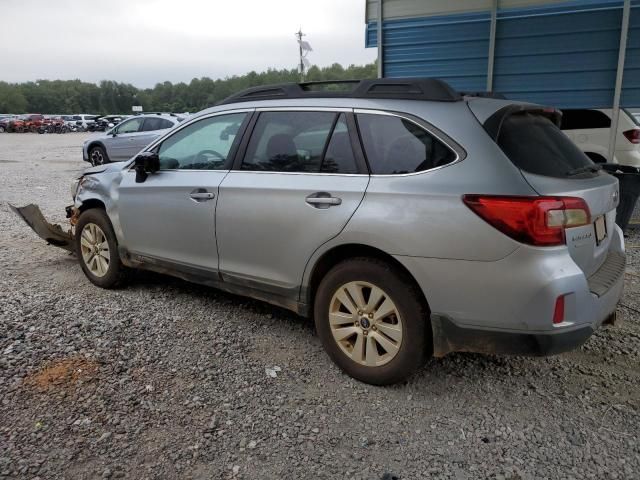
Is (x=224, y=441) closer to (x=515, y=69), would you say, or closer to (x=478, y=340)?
(x=478, y=340)

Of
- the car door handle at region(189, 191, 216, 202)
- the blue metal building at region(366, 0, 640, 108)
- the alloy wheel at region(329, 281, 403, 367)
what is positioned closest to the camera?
the alloy wheel at region(329, 281, 403, 367)

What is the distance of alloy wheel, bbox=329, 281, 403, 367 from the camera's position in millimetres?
2947

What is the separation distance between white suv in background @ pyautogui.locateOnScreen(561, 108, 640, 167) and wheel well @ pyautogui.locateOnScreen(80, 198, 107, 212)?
6.83 meters

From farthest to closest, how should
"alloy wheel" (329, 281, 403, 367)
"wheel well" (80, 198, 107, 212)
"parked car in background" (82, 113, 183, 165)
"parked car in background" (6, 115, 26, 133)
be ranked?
"parked car in background" (6, 115, 26, 133) → "parked car in background" (82, 113, 183, 165) → "wheel well" (80, 198, 107, 212) → "alloy wheel" (329, 281, 403, 367)

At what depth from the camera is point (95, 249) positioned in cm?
484

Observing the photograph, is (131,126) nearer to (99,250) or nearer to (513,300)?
(99,250)

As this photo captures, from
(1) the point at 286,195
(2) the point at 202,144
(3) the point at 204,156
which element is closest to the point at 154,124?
(2) the point at 202,144

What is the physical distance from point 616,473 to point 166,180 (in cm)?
344

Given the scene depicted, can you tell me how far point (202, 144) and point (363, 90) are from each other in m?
1.46

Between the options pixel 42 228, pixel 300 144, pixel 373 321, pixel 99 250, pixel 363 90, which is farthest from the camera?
pixel 42 228

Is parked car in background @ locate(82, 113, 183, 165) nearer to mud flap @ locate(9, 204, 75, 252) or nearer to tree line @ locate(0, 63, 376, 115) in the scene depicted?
mud flap @ locate(9, 204, 75, 252)

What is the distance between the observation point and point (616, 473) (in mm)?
2383

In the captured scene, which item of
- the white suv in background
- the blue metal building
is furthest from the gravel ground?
the white suv in background

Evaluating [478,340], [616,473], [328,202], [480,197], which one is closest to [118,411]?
[328,202]
